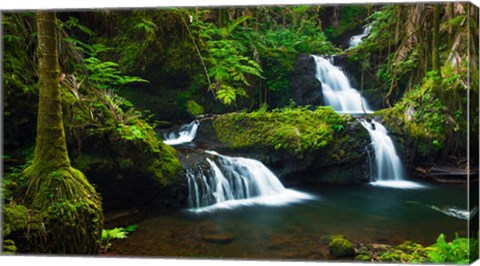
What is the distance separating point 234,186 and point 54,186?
6.60ft

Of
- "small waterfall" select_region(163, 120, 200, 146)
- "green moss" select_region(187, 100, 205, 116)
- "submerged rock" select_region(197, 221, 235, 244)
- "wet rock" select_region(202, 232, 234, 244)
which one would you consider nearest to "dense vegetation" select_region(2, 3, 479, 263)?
"green moss" select_region(187, 100, 205, 116)

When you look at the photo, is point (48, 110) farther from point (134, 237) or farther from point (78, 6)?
point (134, 237)

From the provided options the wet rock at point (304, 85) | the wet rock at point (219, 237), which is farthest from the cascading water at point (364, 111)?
the wet rock at point (219, 237)

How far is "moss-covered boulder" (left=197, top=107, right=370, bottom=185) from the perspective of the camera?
4.58 metres

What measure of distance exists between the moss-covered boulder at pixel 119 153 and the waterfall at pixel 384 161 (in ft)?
6.81

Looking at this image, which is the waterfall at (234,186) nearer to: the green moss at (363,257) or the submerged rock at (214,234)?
the submerged rock at (214,234)

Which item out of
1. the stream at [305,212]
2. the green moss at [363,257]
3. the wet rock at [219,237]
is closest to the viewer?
the green moss at [363,257]

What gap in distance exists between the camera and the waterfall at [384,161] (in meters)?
4.46

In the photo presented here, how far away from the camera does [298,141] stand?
516 centimetres

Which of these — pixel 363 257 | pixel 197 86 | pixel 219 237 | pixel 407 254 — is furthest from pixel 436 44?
pixel 219 237

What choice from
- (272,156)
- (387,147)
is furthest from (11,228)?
(387,147)

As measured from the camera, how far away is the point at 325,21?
13.8 ft

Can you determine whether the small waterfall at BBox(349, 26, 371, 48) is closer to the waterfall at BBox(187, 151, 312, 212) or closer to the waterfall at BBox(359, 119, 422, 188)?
the waterfall at BBox(359, 119, 422, 188)

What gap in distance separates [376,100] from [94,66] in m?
2.73
